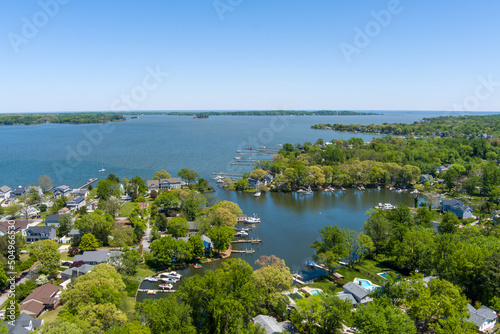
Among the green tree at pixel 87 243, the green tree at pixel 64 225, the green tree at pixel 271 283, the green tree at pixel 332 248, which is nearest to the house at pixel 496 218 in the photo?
the green tree at pixel 332 248

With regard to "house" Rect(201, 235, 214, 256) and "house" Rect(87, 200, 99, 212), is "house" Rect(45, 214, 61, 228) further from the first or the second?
"house" Rect(201, 235, 214, 256)

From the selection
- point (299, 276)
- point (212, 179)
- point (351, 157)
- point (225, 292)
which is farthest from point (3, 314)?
point (351, 157)

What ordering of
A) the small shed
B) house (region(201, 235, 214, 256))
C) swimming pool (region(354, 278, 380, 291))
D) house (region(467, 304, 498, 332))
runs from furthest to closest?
1. house (region(201, 235, 214, 256))
2. the small shed
3. swimming pool (region(354, 278, 380, 291))
4. house (region(467, 304, 498, 332))

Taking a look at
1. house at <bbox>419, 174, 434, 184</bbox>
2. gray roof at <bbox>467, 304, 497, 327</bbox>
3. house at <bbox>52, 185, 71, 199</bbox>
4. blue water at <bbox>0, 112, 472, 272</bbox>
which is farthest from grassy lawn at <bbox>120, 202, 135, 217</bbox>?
house at <bbox>419, 174, 434, 184</bbox>

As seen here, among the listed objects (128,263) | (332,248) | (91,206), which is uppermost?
(332,248)

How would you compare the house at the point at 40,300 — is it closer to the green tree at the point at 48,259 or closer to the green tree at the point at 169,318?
the green tree at the point at 48,259

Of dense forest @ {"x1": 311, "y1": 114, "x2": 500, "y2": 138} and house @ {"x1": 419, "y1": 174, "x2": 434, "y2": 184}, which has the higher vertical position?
dense forest @ {"x1": 311, "y1": 114, "x2": 500, "y2": 138}

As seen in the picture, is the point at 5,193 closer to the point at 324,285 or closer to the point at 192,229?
the point at 192,229

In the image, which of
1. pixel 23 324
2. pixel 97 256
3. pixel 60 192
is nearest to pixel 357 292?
pixel 23 324
